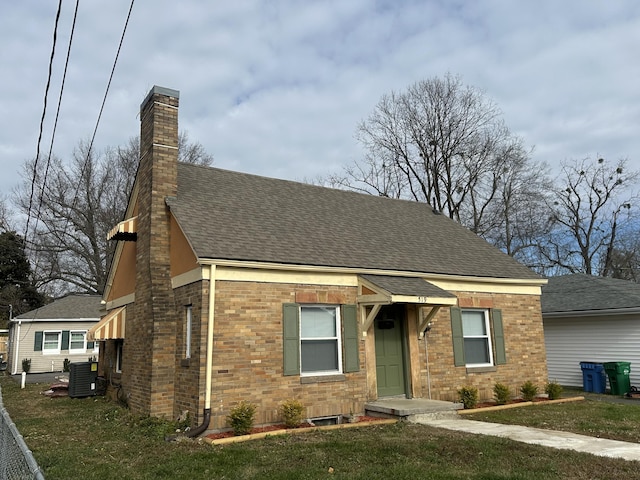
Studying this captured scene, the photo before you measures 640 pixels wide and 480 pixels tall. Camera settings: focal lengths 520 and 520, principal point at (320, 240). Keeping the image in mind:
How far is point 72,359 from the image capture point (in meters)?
29.1

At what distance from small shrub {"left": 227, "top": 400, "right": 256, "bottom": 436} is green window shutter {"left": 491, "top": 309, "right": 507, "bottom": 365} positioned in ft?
23.7

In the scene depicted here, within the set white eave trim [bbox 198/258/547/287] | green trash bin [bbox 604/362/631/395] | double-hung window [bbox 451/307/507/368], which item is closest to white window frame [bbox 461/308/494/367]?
double-hung window [bbox 451/307/507/368]

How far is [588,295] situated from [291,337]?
12407mm

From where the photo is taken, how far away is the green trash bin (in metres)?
15.4

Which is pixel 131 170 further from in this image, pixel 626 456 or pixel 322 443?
pixel 626 456

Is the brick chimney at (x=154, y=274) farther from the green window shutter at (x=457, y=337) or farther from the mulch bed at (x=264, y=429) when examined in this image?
the green window shutter at (x=457, y=337)

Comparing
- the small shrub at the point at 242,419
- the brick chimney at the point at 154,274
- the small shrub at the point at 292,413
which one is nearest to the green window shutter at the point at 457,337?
the small shrub at the point at 292,413

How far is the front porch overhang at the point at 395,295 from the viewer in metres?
11.0

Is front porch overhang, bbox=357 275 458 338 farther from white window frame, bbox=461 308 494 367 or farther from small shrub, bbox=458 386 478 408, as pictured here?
white window frame, bbox=461 308 494 367

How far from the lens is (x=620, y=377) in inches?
609

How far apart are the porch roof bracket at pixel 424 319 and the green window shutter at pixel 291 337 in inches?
127

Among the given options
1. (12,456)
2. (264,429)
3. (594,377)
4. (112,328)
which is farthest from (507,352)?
(12,456)

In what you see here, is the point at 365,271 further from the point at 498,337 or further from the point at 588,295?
A: the point at 588,295

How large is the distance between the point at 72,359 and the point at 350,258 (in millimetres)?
23336
